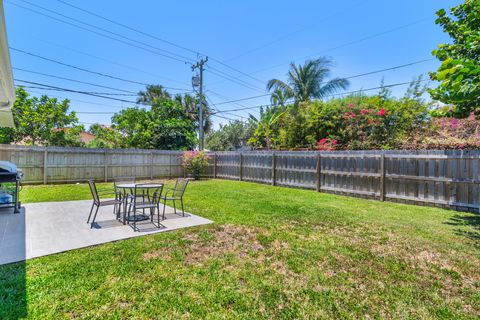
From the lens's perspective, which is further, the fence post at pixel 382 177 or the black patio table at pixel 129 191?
the fence post at pixel 382 177

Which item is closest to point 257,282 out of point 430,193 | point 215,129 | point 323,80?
point 430,193

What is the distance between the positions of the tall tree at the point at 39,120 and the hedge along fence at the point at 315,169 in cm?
424

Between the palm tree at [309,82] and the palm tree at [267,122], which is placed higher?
the palm tree at [309,82]

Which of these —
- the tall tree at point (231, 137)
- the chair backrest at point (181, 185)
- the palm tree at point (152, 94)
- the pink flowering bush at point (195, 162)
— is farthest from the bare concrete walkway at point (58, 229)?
the tall tree at point (231, 137)

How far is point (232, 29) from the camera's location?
592 inches

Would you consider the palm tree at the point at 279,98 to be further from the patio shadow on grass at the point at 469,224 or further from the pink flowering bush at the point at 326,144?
the patio shadow on grass at the point at 469,224

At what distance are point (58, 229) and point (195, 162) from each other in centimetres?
937

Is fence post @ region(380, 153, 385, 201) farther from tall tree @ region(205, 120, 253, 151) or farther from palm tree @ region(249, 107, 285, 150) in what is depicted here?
tall tree @ region(205, 120, 253, 151)

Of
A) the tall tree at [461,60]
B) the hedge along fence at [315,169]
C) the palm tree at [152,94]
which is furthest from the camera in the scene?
the palm tree at [152,94]

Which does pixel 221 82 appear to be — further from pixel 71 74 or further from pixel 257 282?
pixel 257 282

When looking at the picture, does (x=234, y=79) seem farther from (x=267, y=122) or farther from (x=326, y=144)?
(x=326, y=144)

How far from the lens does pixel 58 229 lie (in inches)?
182

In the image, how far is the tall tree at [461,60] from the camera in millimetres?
3166

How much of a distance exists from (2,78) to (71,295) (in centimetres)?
280
